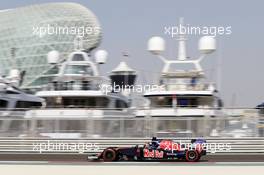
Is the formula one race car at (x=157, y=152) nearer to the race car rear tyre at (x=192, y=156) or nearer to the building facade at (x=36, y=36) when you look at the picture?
the race car rear tyre at (x=192, y=156)

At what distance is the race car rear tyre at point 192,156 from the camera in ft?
59.6

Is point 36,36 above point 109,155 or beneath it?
above

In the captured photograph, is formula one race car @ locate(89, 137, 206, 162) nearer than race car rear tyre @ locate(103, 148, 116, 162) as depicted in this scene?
No

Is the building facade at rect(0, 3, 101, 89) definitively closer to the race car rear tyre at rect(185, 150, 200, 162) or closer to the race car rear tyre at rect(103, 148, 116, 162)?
the race car rear tyre at rect(103, 148, 116, 162)

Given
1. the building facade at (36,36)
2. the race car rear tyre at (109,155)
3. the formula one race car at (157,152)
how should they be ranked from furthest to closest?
the building facade at (36,36) → the formula one race car at (157,152) → the race car rear tyre at (109,155)

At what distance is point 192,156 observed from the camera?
18.3 metres

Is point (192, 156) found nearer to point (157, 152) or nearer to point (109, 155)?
point (157, 152)

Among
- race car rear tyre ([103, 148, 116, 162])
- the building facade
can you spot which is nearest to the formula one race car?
race car rear tyre ([103, 148, 116, 162])

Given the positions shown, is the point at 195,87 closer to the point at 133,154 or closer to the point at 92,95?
the point at 92,95

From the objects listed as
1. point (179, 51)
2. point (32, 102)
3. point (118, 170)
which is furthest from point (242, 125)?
point (32, 102)

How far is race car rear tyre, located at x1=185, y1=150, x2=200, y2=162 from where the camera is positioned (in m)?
18.2

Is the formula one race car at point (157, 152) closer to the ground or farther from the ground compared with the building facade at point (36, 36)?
closer to the ground

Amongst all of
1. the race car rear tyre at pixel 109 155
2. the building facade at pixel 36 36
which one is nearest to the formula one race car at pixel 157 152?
the race car rear tyre at pixel 109 155

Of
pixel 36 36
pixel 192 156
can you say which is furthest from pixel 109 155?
pixel 36 36
